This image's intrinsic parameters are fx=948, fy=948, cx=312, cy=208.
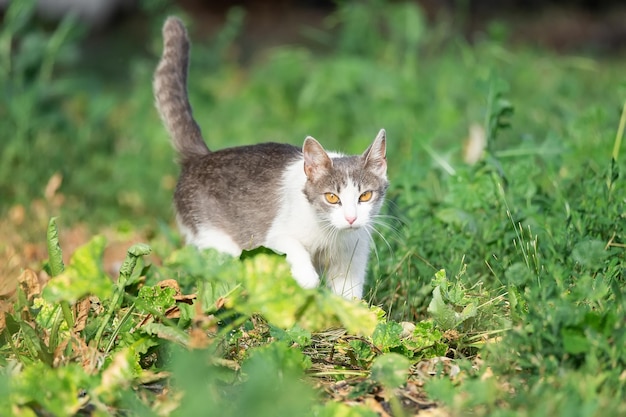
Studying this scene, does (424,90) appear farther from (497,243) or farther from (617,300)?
(617,300)

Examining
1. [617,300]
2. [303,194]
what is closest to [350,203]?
[303,194]

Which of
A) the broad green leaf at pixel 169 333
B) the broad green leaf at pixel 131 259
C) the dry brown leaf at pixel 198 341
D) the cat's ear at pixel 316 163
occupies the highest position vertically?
the cat's ear at pixel 316 163

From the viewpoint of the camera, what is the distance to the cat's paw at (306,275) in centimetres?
394

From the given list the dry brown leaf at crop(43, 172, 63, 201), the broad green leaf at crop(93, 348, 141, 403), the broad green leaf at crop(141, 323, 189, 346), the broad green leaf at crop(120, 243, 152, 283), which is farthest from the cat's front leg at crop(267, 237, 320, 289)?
the dry brown leaf at crop(43, 172, 63, 201)

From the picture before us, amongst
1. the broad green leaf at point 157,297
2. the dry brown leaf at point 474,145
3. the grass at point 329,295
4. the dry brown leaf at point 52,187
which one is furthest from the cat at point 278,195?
the dry brown leaf at point 474,145

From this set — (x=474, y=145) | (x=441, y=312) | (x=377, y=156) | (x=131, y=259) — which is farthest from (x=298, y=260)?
(x=474, y=145)

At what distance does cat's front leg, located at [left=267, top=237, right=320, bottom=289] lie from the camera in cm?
395

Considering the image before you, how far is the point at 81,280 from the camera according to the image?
2.83m

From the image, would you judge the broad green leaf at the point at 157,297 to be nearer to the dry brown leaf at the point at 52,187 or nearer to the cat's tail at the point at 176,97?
the cat's tail at the point at 176,97

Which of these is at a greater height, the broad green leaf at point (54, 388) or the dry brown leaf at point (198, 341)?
the dry brown leaf at point (198, 341)

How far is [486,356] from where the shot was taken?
121 inches

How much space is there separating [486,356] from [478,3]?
12.2 meters

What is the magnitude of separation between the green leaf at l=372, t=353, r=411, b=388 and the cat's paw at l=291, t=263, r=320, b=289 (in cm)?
95

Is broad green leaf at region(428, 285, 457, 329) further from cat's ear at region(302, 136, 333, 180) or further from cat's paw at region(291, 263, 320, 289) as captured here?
cat's ear at region(302, 136, 333, 180)
